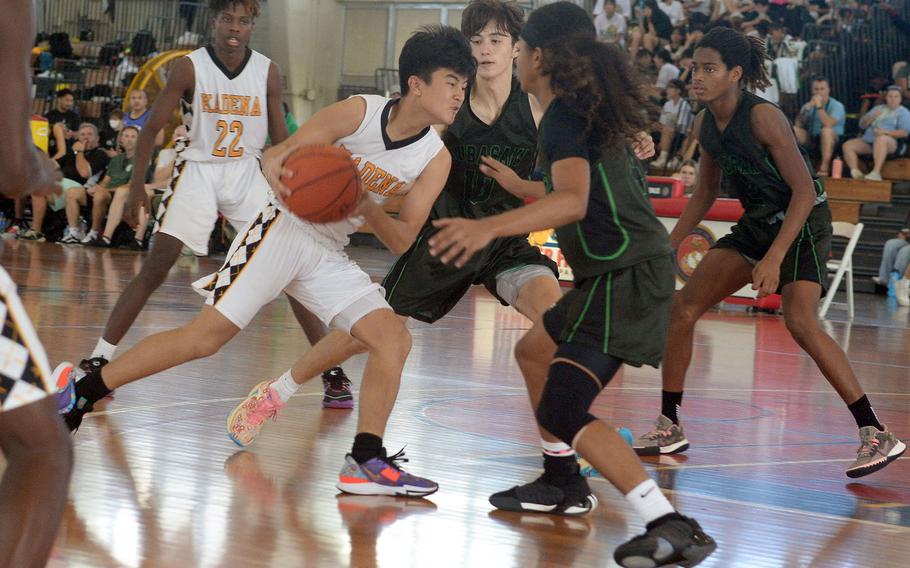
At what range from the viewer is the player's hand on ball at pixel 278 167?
12.2 feet

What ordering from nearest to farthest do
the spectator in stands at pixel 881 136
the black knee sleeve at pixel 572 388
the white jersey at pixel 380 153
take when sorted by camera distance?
the black knee sleeve at pixel 572 388 → the white jersey at pixel 380 153 → the spectator in stands at pixel 881 136

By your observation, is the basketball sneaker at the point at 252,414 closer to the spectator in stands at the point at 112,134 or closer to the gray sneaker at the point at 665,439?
the gray sneaker at the point at 665,439

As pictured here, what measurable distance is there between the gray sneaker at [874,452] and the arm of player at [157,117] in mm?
3422

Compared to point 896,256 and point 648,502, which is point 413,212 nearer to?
point 648,502

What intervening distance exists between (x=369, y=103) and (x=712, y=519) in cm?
185

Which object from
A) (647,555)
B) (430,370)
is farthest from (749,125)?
(430,370)

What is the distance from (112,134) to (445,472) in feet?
54.8

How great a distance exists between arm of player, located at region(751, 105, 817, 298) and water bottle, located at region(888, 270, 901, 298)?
34.1 feet

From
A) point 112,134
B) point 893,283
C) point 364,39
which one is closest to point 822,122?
point 893,283

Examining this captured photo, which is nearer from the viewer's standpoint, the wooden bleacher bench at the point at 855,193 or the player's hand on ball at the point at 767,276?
the player's hand on ball at the point at 767,276

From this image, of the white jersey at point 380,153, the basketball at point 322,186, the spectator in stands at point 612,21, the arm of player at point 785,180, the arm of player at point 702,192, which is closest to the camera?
the basketball at point 322,186

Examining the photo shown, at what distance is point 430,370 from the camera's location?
6.87m

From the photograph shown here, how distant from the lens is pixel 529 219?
10.2 feet

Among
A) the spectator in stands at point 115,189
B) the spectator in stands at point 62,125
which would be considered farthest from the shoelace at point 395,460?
the spectator in stands at point 62,125
